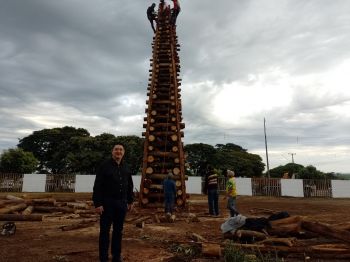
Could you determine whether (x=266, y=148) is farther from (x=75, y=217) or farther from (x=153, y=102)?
(x=75, y=217)

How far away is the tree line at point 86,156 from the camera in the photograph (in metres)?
39.5

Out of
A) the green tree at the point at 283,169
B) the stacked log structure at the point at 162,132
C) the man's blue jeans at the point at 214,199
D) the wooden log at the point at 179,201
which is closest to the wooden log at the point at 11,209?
the stacked log structure at the point at 162,132

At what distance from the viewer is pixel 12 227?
765cm

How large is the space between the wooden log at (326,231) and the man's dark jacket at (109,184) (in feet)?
12.6

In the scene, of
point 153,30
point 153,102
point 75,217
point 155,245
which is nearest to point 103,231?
point 155,245

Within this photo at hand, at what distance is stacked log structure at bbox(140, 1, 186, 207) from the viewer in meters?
14.2

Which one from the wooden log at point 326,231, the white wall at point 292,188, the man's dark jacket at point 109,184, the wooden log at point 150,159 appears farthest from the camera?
the white wall at point 292,188

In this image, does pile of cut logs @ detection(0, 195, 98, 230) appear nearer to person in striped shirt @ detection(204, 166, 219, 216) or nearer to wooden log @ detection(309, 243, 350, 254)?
person in striped shirt @ detection(204, 166, 219, 216)

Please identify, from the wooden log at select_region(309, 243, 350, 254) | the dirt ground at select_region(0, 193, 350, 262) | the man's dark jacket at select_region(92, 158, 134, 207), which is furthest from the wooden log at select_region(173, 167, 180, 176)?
the man's dark jacket at select_region(92, 158, 134, 207)

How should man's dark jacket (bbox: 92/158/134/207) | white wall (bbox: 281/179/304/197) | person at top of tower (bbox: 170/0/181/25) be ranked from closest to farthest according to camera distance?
man's dark jacket (bbox: 92/158/134/207) → person at top of tower (bbox: 170/0/181/25) → white wall (bbox: 281/179/304/197)

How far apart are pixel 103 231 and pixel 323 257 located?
150 inches

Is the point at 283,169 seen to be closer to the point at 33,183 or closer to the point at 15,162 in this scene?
the point at 33,183

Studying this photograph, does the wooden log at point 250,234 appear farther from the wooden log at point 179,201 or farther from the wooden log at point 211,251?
the wooden log at point 179,201

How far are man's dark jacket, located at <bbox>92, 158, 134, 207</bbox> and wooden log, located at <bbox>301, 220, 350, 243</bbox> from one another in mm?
3838
